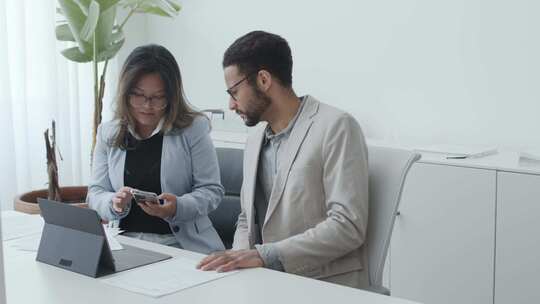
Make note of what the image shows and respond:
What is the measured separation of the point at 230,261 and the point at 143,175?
2.64ft

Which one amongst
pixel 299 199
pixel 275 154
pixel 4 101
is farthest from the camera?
pixel 4 101

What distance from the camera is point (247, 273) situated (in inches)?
67.1

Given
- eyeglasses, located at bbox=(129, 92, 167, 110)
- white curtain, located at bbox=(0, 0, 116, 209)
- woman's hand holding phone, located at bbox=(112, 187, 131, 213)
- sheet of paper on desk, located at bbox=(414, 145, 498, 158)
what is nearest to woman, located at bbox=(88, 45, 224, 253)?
eyeglasses, located at bbox=(129, 92, 167, 110)

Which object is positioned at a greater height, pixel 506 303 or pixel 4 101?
pixel 4 101

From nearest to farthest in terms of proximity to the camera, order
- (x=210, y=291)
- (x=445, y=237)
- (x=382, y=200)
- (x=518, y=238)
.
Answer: (x=210, y=291), (x=382, y=200), (x=518, y=238), (x=445, y=237)

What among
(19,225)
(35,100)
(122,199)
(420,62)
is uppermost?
(420,62)

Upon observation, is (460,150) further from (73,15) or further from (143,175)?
(73,15)

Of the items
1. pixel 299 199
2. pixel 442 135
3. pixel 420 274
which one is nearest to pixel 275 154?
pixel 299 199

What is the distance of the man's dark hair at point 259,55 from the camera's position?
83.2 inches

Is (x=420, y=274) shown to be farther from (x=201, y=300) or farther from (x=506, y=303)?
(x=201, y=300)

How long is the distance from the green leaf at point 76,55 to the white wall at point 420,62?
1.09 m

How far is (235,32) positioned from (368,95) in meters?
0.99

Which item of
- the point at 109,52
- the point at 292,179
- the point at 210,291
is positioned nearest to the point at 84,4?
the point at 109,52

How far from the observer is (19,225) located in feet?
7.38
